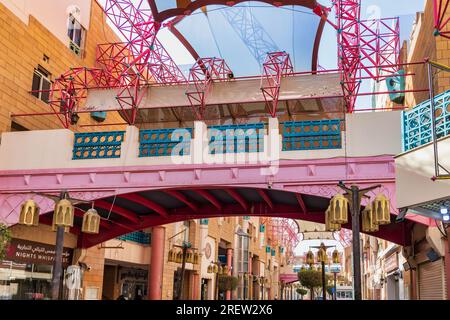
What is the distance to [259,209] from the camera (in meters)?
18.0

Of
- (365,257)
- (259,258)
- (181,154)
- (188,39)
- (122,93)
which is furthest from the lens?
(259,258)

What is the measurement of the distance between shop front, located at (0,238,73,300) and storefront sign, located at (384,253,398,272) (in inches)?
644

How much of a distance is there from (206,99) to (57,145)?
4885 millimetres

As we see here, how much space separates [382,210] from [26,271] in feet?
39.9

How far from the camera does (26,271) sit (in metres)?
17.0

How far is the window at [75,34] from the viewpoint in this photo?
20.9 metres

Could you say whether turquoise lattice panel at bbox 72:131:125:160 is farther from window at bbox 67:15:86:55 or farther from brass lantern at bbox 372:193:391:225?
brass lantern at bbox 372:193:391:225

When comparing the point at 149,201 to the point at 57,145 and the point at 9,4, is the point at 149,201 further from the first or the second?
the point at 9,4

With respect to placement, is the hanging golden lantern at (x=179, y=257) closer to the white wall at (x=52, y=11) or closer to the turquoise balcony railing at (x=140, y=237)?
the turquoise balcony railing at (x=140, y=237)

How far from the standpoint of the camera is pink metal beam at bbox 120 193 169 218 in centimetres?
1602

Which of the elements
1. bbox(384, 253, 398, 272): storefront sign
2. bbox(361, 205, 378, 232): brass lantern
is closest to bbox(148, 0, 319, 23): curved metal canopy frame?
bbox(361, 205, 378, 232): brass lantern
